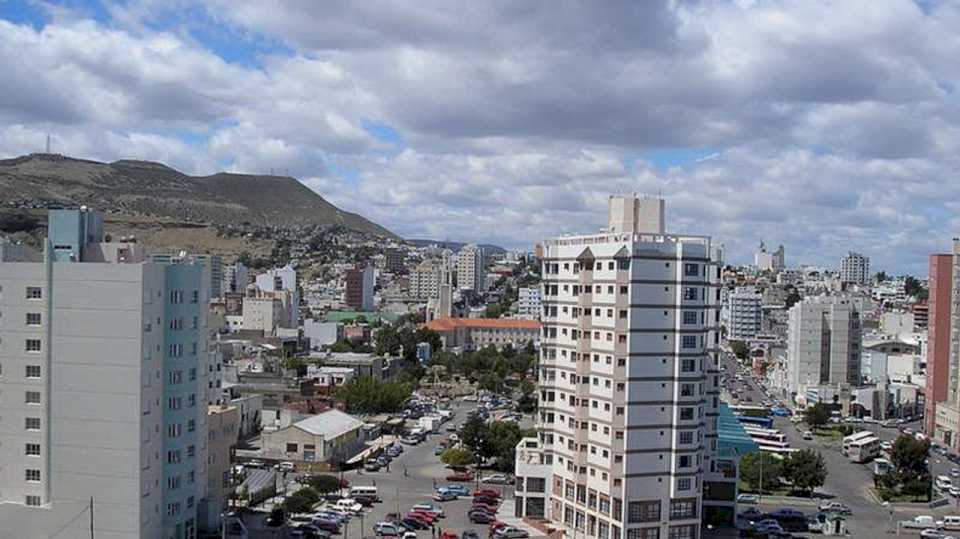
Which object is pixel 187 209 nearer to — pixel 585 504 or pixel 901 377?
Result: pixel 901 377

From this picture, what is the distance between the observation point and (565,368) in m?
29.0

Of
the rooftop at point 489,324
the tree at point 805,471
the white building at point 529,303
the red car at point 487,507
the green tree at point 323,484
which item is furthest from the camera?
the white building at point 529,303

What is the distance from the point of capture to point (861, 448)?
4569cm

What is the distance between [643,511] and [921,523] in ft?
39.5

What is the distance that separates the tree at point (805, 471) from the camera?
36.2m

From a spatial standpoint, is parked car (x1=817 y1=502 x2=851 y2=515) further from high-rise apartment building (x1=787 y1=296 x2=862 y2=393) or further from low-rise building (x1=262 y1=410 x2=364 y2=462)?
high-rise apartment building (x1=787 y1=296 x2=862 y2=393)

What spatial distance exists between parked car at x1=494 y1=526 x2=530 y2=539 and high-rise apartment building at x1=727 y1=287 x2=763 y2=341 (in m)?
78.8

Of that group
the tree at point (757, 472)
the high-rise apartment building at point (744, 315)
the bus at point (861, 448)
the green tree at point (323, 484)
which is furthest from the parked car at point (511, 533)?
the high-rise apartment building at point (744, 315)

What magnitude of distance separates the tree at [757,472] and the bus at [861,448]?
32.8ft

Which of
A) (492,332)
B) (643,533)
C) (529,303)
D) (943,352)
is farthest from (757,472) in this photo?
(529,303)

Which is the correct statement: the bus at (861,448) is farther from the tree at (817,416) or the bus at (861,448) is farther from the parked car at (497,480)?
the parked car at (497,480)

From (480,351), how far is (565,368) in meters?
46.7

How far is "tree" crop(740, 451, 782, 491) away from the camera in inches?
1463

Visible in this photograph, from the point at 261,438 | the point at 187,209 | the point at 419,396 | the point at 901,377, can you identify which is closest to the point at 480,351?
the point at 419,396
